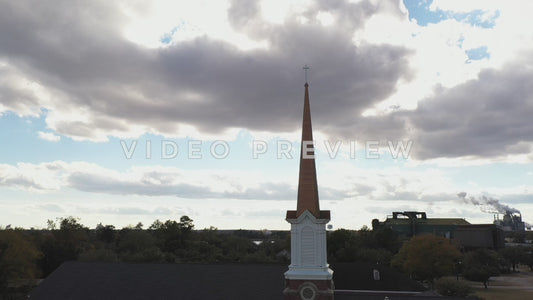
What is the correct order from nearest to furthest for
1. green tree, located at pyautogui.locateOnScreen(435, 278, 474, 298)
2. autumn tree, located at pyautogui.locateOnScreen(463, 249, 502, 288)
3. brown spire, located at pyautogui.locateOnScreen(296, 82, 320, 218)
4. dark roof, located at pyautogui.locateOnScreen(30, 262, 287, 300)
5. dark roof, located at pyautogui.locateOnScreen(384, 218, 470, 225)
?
brown spire, located at pyautogui.locateOnScreen(296, 82, 320, 218) → dark roof, located at pyautogui.locateOnScreen(30, 262, 287, 300) → green tree, located at pyautogui.locateOnScreen(435, 278, 474, 298) → autumn tree, located at pyautogui.locateOnScreen(463, 249, 502, 288) → dark roof, located at pyautogui.locateOnScreen(384, 218, 470, 225)

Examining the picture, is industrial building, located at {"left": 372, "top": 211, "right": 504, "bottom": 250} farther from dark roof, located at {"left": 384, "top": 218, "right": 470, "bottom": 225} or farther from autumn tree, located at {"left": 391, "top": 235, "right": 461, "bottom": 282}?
autumn tree, located at {"left": 391, "top": 235, "right": 461, "bottom": 282}

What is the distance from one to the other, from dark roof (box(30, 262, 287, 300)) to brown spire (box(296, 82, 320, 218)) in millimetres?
11521

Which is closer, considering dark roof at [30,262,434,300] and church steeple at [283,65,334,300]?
church steeple at [283,65,334,300]

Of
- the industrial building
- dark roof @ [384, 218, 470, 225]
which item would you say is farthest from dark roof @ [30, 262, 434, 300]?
dark roof @ [384, 218, 470, 225]

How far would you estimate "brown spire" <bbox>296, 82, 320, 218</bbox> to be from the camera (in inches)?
1165

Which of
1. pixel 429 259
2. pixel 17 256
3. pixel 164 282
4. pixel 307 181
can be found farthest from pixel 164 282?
pixel 429 259

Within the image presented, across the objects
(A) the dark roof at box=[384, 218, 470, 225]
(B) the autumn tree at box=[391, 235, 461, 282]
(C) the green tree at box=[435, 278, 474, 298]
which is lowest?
(C) the green tree at box=[435, 278, 474, 298]

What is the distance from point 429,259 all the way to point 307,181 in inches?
2027

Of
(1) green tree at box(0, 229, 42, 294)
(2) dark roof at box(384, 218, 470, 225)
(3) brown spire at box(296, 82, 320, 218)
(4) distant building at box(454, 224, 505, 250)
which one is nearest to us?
(3) brown spire at box(296, 82, 320, 218)

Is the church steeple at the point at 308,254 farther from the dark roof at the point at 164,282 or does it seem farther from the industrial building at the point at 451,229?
the industrial building at the point at 451,229

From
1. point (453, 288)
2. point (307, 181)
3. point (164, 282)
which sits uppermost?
point (307, 181)

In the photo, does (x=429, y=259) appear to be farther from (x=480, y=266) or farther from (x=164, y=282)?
(x=164, y=282)

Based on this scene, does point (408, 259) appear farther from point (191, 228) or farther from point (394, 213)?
point (394, 213)

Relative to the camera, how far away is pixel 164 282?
130 ft
